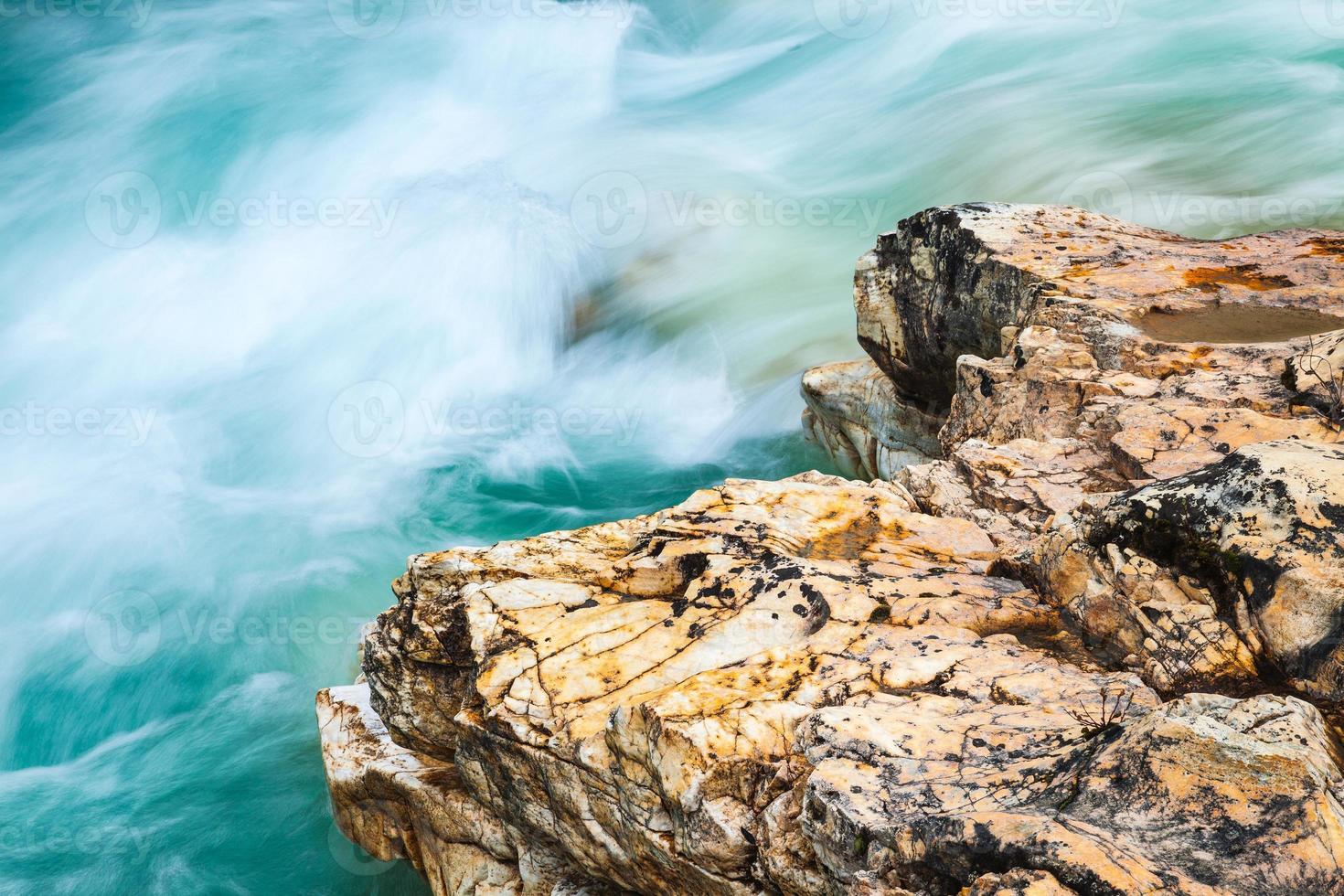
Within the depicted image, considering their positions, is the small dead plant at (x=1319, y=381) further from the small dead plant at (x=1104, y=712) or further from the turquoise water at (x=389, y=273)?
the turquoise water at (x=389, y=273)

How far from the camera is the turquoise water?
9125 millimetres

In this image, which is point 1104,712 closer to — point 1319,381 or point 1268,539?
point 1268,539

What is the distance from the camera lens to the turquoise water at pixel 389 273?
9125 mm

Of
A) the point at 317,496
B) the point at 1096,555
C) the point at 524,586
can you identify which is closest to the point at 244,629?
the point at 317,496

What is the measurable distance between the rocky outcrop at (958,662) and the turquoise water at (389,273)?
7.34 ft

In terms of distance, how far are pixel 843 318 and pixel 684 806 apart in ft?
30.0

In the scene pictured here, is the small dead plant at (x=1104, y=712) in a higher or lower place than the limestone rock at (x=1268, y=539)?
lower

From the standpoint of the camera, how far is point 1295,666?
3.22 m

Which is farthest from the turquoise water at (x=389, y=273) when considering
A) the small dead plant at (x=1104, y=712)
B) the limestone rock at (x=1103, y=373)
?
the small dead plant at (x=1104, y=712)

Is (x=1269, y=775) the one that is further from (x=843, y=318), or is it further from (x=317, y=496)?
(x=317, y=496)

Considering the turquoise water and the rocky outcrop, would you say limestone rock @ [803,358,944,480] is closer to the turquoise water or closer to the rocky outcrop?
the turquoise water

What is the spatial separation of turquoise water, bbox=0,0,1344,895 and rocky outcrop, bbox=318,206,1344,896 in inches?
88.1

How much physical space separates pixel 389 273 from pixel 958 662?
13082 millimetres

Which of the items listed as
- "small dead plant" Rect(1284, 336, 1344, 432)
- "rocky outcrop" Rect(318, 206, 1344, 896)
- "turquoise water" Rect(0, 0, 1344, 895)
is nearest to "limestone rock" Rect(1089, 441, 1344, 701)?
"rocky outcrop" Rect(318, 206, 1344, 896)
